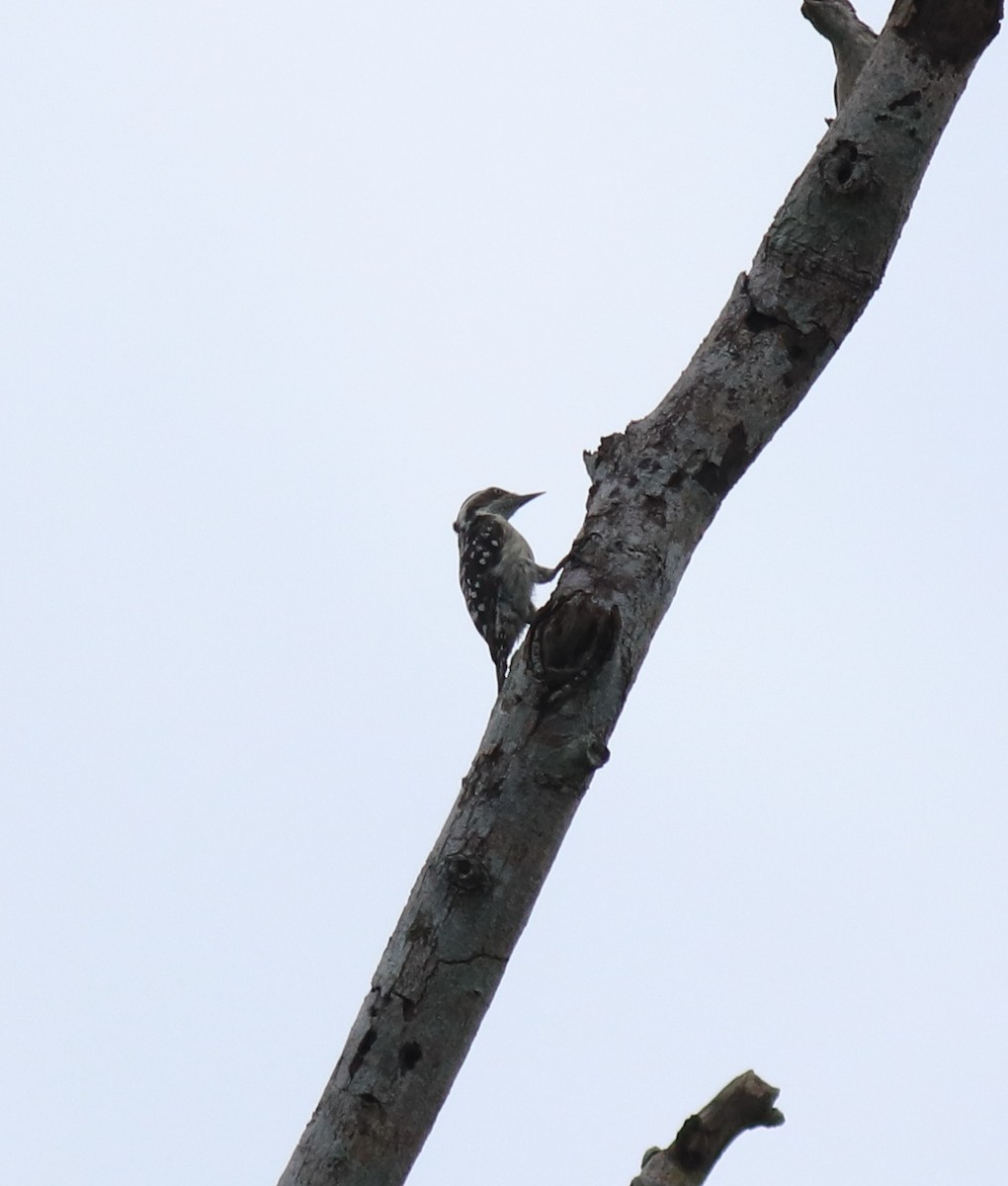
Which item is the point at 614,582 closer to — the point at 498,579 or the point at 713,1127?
the point at 713,1127

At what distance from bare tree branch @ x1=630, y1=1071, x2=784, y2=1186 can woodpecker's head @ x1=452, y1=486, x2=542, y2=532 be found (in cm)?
690

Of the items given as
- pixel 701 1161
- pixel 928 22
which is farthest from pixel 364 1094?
pixel 928 22

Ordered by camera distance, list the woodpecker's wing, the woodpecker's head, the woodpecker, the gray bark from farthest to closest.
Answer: the woodpecker's head → the woodpecker's wing → the woodpecker → the gray bark

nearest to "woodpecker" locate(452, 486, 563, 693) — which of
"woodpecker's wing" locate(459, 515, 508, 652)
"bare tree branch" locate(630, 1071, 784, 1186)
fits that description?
"woodpecker's wing" locate(459, 515, 508, 652)

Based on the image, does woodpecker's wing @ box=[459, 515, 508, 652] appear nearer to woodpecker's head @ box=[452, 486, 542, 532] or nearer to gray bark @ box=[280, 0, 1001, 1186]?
woodpecker's head @ box=[452, 486, 542, 532]

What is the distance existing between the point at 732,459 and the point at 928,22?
119cm

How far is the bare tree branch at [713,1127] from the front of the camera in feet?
9.74

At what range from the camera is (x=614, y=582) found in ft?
10.6

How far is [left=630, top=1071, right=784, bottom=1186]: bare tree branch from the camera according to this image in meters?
2.97

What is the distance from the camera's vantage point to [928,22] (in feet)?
12.0

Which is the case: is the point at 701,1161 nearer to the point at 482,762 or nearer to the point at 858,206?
the point at 482,762

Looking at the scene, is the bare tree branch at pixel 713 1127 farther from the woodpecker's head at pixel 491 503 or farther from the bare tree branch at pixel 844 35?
the woodpecker's head at pixel 491 503

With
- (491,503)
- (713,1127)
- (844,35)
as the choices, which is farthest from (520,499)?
(713,1127)

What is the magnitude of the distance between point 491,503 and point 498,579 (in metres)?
1.04
